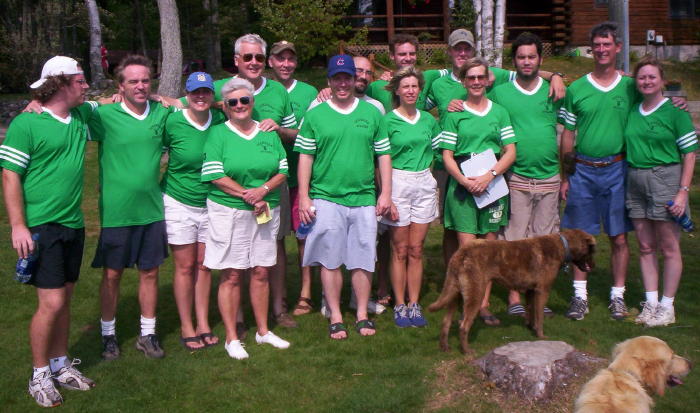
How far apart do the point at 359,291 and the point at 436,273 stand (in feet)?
7.20

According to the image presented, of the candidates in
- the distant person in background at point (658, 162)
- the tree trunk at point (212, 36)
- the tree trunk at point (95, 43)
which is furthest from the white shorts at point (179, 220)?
the tree trunk at point (212, 36)

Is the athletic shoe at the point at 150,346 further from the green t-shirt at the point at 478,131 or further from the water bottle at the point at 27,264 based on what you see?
the green t-shirt at the point at 478,131

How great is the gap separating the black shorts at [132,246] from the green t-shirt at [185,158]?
0.31 metres

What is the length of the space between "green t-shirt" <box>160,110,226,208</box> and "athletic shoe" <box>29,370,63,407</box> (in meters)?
1.65

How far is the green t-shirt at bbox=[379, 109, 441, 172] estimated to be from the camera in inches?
235

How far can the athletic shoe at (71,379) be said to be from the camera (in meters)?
5.05

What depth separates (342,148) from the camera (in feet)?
18.6

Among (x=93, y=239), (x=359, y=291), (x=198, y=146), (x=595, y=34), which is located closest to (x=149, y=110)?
(x=198, y=146)

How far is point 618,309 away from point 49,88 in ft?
17.0

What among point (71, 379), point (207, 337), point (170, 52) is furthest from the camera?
point (170, 52)

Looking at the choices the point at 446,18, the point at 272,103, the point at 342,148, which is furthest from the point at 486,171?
the point at 446,18

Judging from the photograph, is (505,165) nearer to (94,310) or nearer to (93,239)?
(94,310)

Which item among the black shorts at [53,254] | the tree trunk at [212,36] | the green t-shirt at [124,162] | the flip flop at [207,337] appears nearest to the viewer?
the black shorts at [53,254]

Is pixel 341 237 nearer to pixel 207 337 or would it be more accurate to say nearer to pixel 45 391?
pixel 207 337
